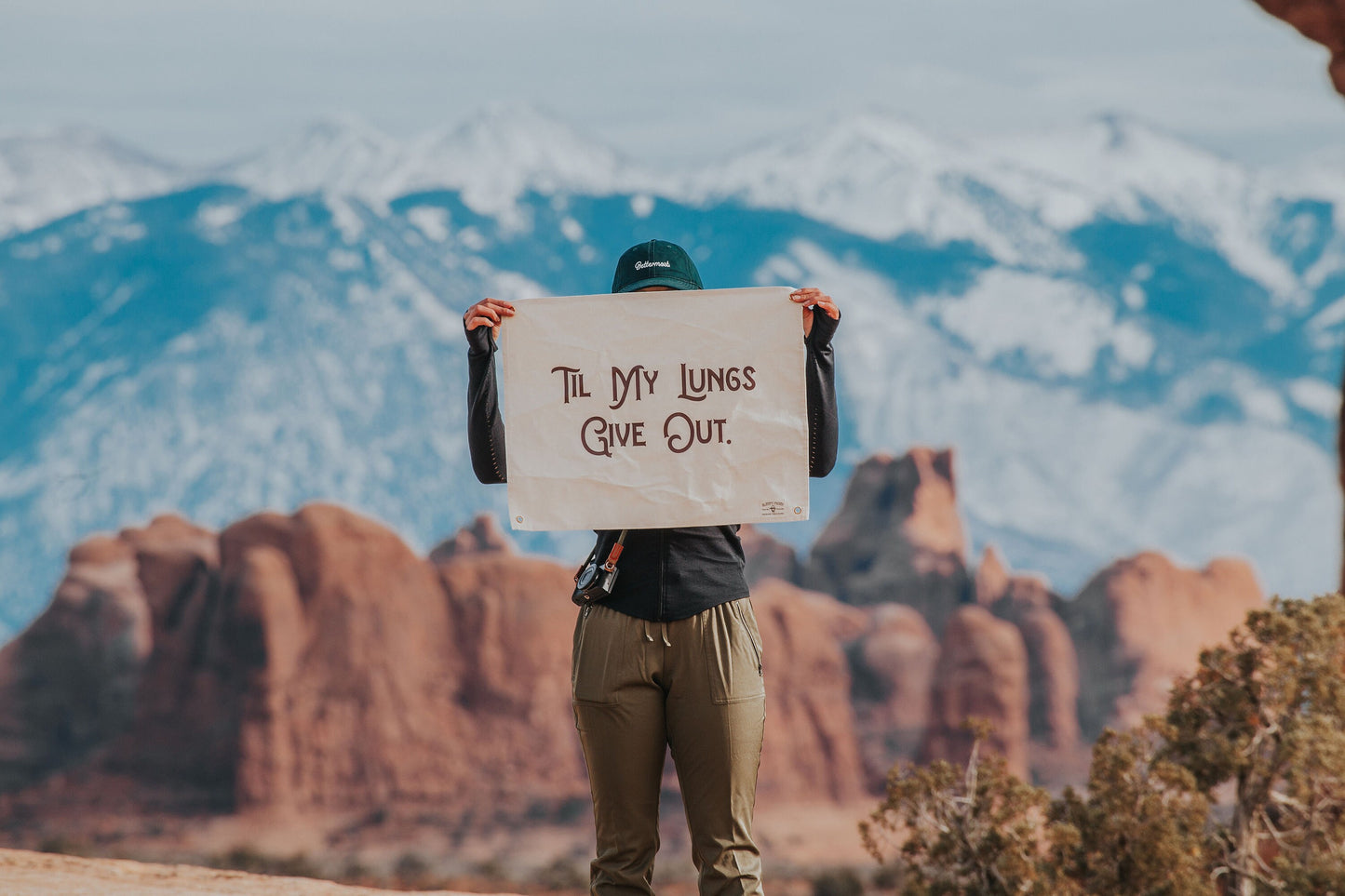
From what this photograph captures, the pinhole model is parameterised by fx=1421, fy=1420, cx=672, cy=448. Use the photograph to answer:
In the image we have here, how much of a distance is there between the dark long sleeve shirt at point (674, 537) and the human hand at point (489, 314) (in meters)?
0.03

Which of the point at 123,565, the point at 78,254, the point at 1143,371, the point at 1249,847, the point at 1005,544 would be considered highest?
the point at 78,254

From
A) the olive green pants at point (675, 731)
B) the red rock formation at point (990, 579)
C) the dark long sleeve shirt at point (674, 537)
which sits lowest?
the olive green pants at point (675, 731)

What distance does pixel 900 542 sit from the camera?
38125 millimetres

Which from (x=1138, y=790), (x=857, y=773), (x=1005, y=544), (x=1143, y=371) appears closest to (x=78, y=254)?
(x=1005, y=544)

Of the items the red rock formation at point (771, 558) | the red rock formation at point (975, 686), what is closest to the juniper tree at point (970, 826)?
the red rock formation at point (975, 686)

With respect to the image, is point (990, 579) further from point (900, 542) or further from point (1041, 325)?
point (1041, 325)

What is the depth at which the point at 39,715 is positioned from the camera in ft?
106

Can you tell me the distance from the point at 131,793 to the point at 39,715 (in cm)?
316

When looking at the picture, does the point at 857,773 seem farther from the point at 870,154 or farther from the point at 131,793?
the point at 870,154

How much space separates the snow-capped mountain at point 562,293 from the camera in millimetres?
105188

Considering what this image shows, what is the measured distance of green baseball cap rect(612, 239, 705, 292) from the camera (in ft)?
14.1

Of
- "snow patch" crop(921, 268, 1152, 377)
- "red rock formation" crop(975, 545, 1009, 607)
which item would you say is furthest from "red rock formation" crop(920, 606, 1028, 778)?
"snow patch" crop(921, 268, 1152, 377)

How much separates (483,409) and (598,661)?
83 centimetres

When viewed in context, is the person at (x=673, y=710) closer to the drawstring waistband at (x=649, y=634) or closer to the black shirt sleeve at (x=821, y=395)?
the drawstring waistband at (x=649, y=634)
